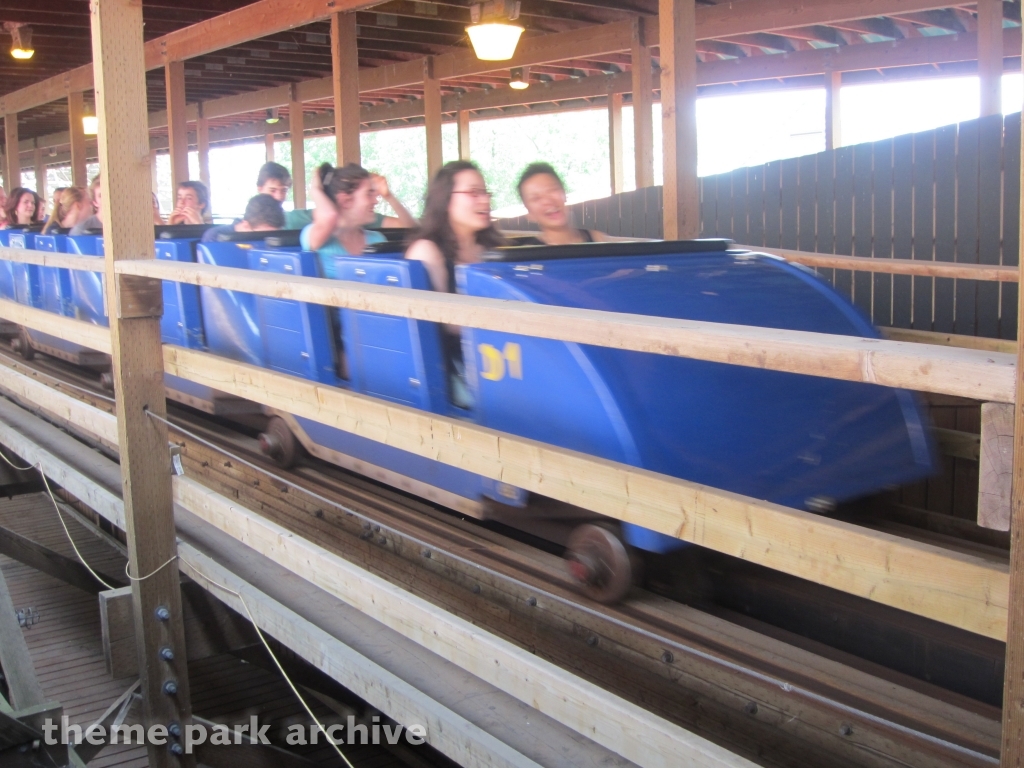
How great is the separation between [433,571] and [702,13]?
647 centimetres

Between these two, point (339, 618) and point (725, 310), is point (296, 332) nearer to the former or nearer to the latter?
point (339, 618)

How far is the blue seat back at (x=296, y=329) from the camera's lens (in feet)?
13.2

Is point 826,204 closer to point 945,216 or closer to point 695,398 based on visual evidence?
point 945,216

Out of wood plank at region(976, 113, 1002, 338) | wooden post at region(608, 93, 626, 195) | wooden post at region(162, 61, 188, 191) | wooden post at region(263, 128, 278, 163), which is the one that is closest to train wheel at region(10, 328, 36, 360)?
wooden post at region(162, 61, 188, 191)

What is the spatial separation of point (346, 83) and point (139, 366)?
404 cm

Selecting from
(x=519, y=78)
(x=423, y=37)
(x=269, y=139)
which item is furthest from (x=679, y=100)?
(x=269, y=139)

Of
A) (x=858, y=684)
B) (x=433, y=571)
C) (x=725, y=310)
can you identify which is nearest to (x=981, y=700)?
(x=858, y=684)

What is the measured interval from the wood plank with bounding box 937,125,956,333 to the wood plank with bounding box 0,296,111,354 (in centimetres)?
401

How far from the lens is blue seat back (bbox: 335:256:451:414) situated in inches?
134

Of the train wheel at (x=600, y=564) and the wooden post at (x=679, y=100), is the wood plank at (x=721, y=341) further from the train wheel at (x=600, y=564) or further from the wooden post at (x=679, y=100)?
the wooden post at (x=679, y=100)

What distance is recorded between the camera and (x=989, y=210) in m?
5.16

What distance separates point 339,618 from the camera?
2.88 metres

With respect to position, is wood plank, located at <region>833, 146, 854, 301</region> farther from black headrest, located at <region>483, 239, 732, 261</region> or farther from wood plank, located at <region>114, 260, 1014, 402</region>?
wood plank, located at <region>114, 260, 1014, 402</region>

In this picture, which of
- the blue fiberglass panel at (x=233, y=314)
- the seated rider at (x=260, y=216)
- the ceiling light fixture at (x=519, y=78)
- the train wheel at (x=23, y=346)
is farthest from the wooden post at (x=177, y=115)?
the blue fiberglass panel at (x=233, y=314)
